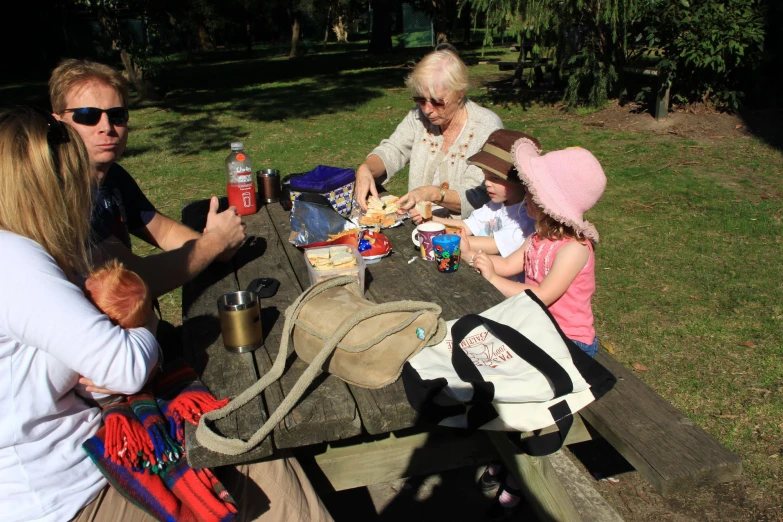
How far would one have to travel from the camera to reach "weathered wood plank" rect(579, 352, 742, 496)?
6.05ft

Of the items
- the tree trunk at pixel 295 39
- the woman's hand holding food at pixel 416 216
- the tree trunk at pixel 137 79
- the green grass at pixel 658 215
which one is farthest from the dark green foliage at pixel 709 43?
the tree trunk at pixel 295 39

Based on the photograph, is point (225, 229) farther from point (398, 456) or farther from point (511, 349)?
point (511, 349)

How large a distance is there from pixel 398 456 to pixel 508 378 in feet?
2.19

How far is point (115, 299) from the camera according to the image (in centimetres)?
189

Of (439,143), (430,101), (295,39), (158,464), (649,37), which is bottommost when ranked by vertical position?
(158,464)

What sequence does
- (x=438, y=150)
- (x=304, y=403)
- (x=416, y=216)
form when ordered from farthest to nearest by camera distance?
(x=438, y=150) → (x=416, y=216) → (x=304, y=403)

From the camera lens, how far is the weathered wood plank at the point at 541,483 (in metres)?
2.26

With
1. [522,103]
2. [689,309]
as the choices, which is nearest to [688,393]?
[689,309]

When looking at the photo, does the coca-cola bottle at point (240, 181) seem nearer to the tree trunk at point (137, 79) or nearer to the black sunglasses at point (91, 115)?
the black sunglasses at point (91, 115)

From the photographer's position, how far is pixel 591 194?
263cm

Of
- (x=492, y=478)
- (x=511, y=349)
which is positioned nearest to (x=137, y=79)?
(x=492, y=478)

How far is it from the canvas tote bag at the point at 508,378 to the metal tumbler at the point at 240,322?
22.2 inches

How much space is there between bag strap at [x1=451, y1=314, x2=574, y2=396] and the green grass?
186cm

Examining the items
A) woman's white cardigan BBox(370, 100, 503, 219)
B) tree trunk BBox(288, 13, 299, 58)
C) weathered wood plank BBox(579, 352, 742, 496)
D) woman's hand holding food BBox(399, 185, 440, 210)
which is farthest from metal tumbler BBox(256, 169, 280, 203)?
tree trunk BBox(288, 13, 299, 58)
